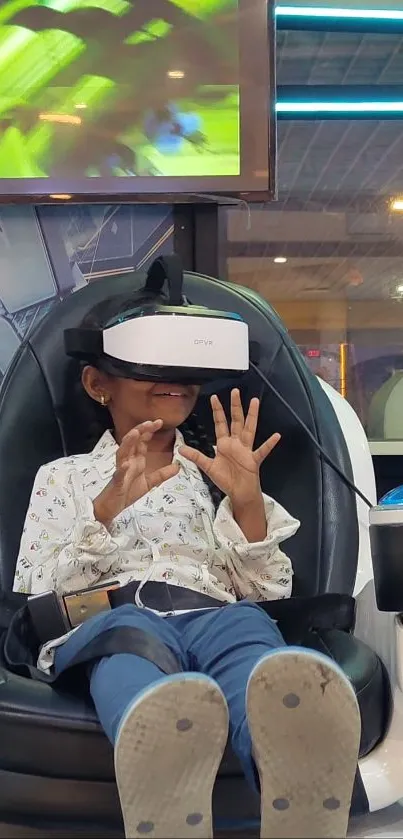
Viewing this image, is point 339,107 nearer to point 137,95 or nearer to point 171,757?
point 137,95

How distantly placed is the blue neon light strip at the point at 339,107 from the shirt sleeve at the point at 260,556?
139 centimetres

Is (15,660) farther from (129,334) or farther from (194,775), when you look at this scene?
(129,334)

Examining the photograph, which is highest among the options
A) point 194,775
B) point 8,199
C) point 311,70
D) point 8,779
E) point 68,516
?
point 311,70

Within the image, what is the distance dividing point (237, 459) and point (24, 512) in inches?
15.4

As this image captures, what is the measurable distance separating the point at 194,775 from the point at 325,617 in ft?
1.49

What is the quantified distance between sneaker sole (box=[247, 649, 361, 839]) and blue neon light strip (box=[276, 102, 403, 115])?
1.83 m

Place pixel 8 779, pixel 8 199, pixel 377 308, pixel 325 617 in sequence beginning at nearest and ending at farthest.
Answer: pixel 8 779, pixel 325 617, pixel 8 199, pixel 377 308

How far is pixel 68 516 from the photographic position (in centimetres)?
131

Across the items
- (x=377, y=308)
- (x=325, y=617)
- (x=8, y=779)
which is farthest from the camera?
(x=377, y=308)

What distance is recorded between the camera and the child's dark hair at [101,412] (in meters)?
1.43

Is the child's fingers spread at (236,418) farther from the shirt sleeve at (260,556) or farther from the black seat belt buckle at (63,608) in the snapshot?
the black seat belt buckle at (63,608)

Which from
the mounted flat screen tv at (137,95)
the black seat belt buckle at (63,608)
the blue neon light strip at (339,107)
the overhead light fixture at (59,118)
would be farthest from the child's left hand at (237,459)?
the blue neon light strip at (339,107)

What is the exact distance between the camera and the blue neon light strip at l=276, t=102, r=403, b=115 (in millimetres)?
2293

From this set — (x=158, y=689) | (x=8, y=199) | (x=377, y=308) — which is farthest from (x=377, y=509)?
(x=377, y=308)
